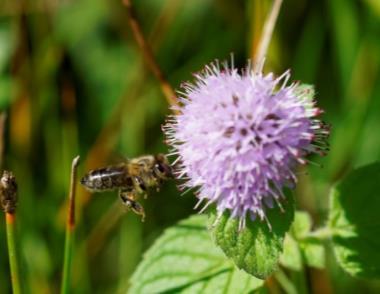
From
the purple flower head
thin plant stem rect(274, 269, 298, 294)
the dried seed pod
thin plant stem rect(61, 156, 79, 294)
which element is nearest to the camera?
the purple flower head

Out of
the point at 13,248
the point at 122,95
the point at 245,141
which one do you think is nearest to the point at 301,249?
the point at 245,141

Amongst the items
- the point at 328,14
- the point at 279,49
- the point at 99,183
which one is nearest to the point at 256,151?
the point at 99,183

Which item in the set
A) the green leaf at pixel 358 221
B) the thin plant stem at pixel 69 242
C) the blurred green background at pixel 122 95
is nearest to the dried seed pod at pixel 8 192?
the thin plant stem at pixel 69 242

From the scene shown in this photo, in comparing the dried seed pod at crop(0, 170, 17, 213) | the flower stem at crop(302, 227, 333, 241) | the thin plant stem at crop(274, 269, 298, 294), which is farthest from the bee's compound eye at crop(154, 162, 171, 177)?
the thin plant stem at crop(274, 269, 298, 294)

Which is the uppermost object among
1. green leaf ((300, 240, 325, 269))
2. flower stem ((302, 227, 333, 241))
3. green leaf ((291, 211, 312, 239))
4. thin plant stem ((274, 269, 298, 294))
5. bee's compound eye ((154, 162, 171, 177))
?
bee's compound eye ((154, 162, 171, 177))

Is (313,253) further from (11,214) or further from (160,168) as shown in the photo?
(11,214)

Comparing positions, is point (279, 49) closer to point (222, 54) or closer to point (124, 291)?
point (222, 54)

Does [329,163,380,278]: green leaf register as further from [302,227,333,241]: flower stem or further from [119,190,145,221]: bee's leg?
[119,190,145,221]: bee's leg

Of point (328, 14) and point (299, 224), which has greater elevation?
point (328, 14)
